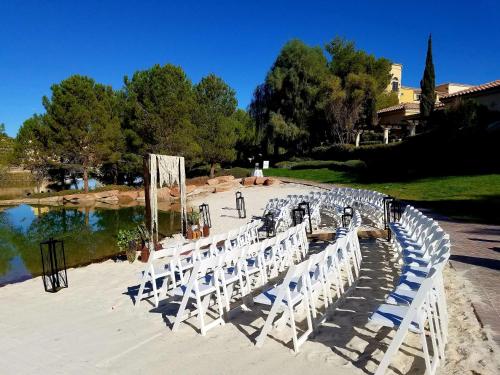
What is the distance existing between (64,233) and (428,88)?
94.1ft

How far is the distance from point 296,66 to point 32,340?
36.1m

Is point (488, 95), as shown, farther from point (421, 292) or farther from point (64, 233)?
point (421, 292)

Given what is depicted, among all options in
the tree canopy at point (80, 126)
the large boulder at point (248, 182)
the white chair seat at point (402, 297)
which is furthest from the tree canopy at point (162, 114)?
the white chair seat at point (402, 297)

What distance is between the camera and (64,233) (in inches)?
607

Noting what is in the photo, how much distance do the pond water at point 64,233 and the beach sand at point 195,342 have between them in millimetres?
4445

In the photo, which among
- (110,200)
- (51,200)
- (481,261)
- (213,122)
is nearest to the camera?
(481,261)

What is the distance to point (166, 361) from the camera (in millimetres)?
3938

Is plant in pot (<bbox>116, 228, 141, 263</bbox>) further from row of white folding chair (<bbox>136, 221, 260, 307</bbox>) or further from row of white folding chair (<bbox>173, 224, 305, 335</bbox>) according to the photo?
row of white folding chair (<bbox>173, 224, 305, 335</bbox>)

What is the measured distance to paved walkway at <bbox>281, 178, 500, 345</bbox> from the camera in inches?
186

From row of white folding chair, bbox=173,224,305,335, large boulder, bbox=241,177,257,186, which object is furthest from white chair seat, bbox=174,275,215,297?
large boulder, bbox=241,177,257,186

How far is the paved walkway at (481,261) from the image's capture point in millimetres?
4723

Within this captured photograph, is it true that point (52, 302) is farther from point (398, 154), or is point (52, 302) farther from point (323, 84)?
point (323, 84)

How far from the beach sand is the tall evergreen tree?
89.8 ft

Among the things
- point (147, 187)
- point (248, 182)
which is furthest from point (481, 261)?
point (248, 182)
